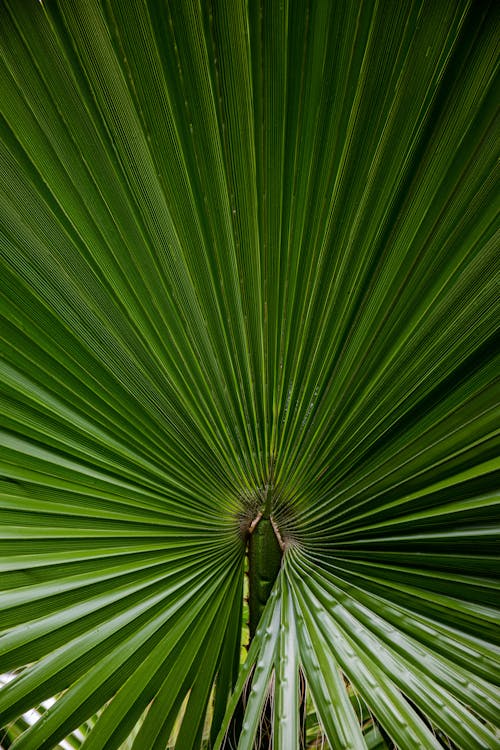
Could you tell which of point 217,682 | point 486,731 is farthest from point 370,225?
point 217,682

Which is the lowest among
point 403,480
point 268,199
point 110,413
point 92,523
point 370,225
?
point 403,480

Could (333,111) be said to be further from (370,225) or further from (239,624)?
(239,624)

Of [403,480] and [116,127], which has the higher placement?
[116,127]

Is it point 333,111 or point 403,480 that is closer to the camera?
point 333,111

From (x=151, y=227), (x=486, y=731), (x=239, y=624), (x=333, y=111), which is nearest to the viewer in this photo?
(x=486, y=731)

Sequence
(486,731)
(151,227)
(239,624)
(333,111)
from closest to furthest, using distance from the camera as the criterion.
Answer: (486,731), (333,111), (151,227), (239,624)

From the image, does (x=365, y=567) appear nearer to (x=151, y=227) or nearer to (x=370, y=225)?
(x=370, y=225)
